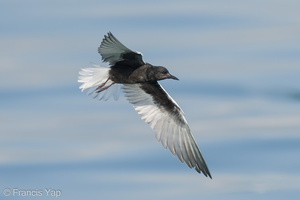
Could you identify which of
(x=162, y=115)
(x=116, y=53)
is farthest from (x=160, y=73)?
(x=162, y=115)

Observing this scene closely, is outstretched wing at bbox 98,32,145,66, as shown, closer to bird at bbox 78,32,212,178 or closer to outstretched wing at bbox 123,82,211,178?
bird at bbox 78,32,212,178

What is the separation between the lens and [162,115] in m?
11.7

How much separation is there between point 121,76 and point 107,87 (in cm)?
22

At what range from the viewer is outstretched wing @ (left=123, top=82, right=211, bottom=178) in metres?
11.5

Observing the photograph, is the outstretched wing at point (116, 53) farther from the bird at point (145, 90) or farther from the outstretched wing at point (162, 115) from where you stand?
the outstretched wing at point (162, 115)

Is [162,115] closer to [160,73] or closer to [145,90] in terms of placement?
[145,90]

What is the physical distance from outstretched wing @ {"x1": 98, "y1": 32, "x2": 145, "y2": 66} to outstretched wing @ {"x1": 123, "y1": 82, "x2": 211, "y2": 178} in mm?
541

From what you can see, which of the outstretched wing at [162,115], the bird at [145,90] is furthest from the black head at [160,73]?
the outstretched wing at [162,115]

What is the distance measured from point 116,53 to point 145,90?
0.87 meters

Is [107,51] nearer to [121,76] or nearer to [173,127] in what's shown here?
[121,76]

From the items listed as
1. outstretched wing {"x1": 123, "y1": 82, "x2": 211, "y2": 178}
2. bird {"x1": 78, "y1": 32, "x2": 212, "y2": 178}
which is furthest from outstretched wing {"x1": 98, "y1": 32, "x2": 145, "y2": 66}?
outstretched wing {"x1": 123, "y1": 82, "x2": 211, "y2": 178}

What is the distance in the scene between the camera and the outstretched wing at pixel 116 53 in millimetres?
10738

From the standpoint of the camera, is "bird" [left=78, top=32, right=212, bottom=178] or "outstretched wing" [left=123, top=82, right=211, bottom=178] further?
"outstretched wing" [left=123, top=82, right=211, bottom=178]

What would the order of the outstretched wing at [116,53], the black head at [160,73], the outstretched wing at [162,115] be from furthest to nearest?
1. the outstretched wing at [162,115]
2. the black head at [160,73]
3. the outstretched wing at [116,53]
